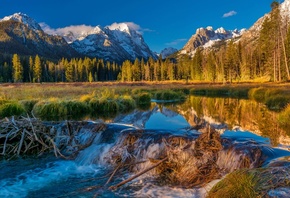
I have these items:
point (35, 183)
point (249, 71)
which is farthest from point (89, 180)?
point (249, 71)

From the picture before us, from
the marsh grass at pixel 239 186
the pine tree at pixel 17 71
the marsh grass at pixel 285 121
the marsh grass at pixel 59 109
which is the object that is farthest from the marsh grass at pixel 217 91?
the pine tree at pixel 17 71

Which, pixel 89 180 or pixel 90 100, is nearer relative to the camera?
pixel 89 180

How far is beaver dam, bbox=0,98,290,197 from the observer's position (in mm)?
7605

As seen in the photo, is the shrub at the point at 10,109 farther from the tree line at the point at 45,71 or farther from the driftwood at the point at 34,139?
the tree line at the point at 45,71

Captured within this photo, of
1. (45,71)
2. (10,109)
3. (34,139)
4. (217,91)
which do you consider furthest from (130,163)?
(45,71)

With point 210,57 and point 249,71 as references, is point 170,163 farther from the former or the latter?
point 210,57

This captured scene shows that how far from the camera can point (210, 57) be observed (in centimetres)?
9169

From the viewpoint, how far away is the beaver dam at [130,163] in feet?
25.0

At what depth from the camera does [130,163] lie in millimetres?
9594

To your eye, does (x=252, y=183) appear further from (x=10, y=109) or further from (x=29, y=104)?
(x=29, y=104)

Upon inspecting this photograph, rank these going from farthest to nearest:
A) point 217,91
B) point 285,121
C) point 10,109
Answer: point 217,91, point 10,109, point 285,121

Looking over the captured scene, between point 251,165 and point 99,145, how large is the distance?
6419 mm

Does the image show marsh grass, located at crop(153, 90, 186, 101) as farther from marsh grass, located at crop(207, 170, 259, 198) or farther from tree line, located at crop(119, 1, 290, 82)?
marsh grass, located at crop(207, 170, 259, 198)

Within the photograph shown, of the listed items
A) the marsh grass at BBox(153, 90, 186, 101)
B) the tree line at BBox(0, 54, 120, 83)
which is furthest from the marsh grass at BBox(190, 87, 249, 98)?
the tree line at BBox(0, 54, 120, 83)
